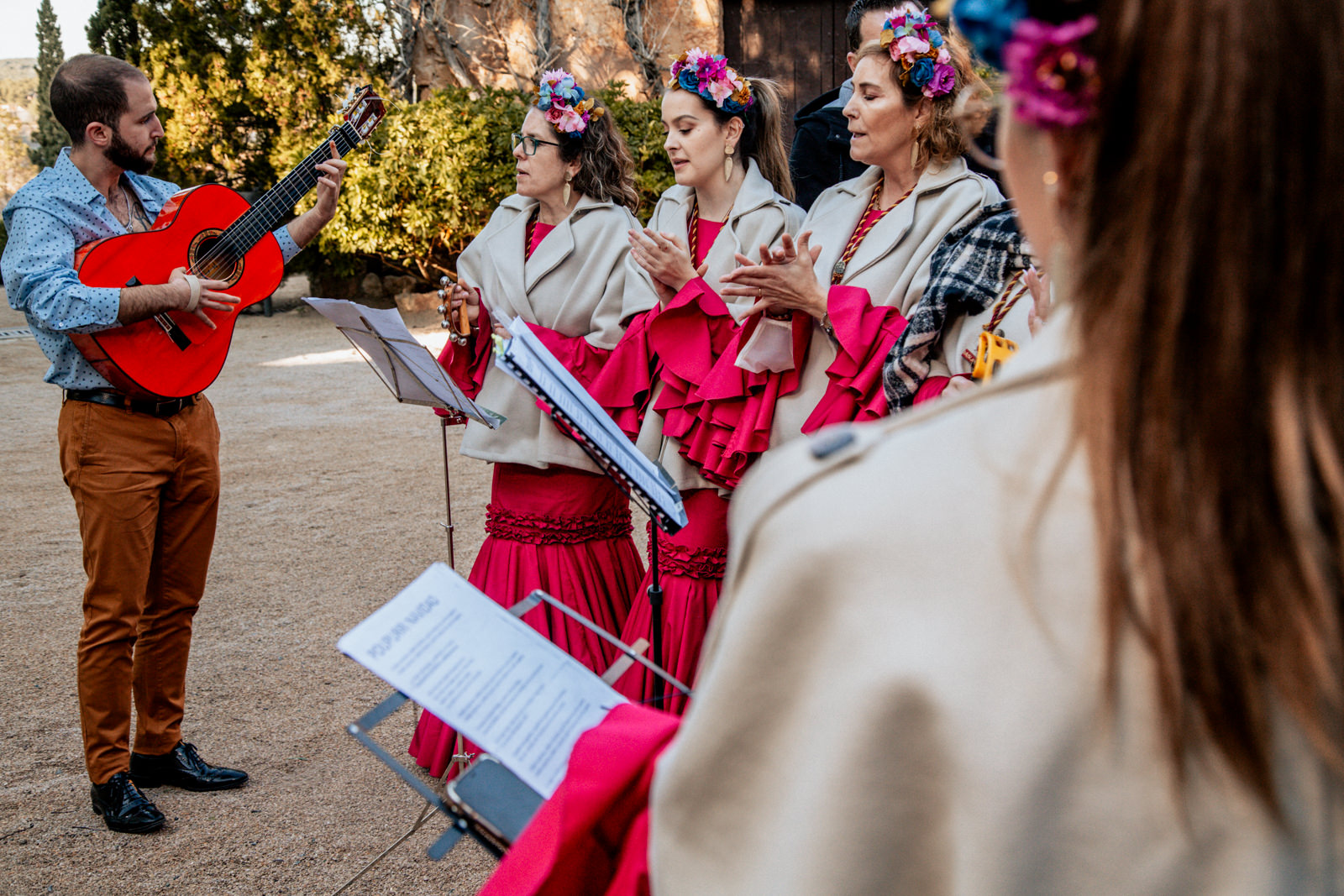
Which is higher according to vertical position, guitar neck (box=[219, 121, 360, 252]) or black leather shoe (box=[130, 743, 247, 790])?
guitar neck (box=[219, 121, 360, 252])

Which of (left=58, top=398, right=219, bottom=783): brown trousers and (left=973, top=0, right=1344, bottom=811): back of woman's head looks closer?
(left=973, top=0, right=1344, bottom=811): back of woman's head

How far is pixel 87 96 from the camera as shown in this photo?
2.76m

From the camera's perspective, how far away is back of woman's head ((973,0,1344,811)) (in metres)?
0.60

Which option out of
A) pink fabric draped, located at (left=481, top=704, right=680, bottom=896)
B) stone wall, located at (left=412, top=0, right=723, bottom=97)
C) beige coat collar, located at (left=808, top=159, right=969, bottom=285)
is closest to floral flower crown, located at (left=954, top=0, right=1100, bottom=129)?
pink fabric draped, located at (left=481, top=704, right=680, bottom=896)

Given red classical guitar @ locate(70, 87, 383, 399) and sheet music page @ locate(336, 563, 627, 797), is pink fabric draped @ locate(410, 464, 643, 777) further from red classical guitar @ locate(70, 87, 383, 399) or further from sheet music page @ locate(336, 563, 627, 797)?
sheet music page @ locate(336, 563, 627, 797)

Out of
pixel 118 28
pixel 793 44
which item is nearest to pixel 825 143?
pixel 793 44

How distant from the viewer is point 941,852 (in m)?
0.70

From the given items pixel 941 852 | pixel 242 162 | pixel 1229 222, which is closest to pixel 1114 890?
pixel 941 852

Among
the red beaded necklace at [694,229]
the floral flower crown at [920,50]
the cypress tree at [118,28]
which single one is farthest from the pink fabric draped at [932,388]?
the cypress tree at [118,28]

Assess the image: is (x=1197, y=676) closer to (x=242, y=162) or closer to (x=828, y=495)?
(x=828, y=495)

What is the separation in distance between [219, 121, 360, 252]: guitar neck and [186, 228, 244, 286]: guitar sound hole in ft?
0.06

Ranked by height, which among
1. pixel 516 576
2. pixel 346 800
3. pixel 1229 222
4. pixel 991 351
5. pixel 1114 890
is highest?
pixel 1229 222

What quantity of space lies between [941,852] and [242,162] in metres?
13.8

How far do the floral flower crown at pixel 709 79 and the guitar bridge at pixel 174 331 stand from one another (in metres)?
1.60
